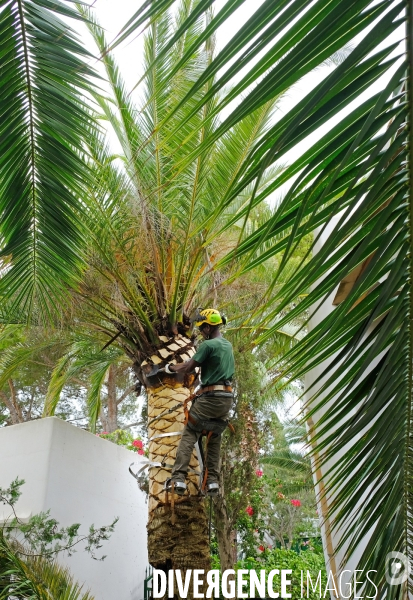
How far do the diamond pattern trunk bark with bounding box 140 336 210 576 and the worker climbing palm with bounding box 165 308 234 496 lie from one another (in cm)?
18

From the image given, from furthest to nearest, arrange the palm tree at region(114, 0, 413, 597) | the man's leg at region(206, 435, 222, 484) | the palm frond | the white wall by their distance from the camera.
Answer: the white wall < the man's leg at region(206, 435, 222, 484) < the palm frond < the palm tree at region(114, 0, 413, 597)

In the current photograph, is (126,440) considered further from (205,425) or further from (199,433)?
(205,425)

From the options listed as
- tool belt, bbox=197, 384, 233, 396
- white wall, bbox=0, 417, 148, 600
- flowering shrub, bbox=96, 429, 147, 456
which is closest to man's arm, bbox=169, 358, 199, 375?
tool belt, bbox=197, 384, 233, 396

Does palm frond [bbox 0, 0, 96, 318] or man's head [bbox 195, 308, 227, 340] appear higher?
palm frond [bbox 0, 0, 96, 318]

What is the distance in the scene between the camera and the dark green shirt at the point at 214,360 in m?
4.94

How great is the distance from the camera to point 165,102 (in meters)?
5.65

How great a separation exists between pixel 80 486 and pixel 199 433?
274 centimetres

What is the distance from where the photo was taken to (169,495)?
507 centimetres

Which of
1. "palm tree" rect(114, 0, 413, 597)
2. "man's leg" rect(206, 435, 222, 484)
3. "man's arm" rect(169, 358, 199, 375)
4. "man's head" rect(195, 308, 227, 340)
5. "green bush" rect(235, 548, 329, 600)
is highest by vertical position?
Result: "man's head" rect(195, 308, 227, 340)

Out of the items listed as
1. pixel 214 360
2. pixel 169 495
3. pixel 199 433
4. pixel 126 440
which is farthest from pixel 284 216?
pixel 126 440

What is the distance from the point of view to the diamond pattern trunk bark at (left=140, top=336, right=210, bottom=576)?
4867 millimetres

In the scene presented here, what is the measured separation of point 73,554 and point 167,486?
2580mm

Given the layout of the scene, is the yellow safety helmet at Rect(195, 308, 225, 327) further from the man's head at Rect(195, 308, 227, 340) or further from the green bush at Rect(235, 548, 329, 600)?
the green bush at Rect(235, 548, 329, 600)

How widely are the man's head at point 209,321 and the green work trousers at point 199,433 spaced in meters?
0.59
